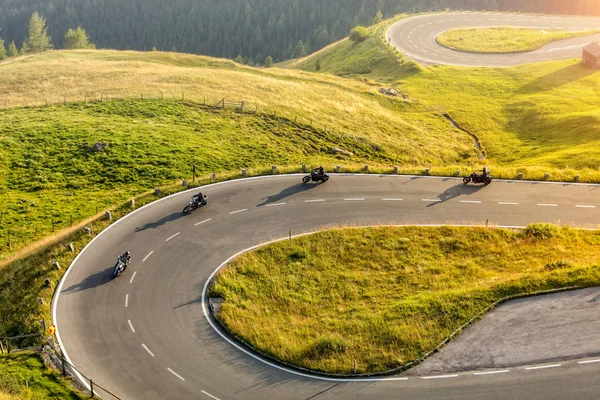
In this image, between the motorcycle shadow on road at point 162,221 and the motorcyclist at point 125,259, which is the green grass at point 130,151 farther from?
the motorcyclist at point 125,259

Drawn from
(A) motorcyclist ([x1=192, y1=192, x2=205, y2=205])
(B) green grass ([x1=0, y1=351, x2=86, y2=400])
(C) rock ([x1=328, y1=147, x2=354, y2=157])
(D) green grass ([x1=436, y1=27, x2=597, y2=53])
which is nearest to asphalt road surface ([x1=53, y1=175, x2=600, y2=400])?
(A) motorcyclist ([x1=192, y1=192, x2=205, y2=205])

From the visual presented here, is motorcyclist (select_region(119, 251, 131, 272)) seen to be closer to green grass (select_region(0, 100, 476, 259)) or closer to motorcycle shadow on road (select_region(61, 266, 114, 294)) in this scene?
motorcycle shadow on road (select_region(61, 266, 114, 294))

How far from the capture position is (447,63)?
369 feet

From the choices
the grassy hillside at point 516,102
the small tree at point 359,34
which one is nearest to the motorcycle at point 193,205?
the grassy hillside at point 516,102

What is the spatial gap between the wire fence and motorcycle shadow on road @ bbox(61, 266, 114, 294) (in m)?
4.80

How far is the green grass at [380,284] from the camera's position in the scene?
3188cm

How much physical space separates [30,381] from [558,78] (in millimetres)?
104146

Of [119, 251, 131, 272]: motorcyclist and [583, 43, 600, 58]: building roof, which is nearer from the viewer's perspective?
[119, 251, 131, 272]: motorcyclist

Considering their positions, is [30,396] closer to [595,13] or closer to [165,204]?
[165,204]

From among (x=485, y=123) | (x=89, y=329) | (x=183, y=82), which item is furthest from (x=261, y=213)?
(x=485, y=123)

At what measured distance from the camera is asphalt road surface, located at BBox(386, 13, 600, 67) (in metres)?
114

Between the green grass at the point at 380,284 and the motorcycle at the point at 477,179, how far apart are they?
9.82 meters

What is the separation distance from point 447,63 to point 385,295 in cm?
8869

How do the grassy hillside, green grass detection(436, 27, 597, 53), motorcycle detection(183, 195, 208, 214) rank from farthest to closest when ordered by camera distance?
1. green grass detection(436, 27, 597, 53)
2. the grassy hillside
3. motorcycle detection(183, 195, 208, 214)
